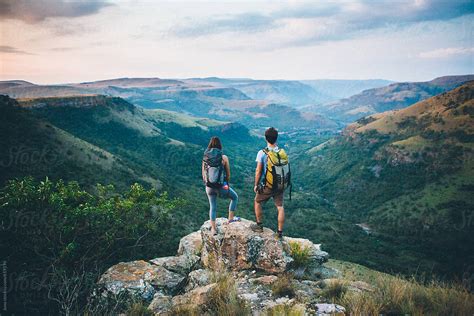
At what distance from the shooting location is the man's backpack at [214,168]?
7809 millimetres

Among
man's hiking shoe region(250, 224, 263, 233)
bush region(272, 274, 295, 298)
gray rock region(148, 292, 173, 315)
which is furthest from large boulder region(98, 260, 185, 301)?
bush region(272, 274, 295, 298)

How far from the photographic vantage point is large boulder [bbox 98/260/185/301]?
27.2ft

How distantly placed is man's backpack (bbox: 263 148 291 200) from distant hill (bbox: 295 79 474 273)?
64623 mm

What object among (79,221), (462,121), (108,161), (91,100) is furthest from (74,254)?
(462,121)

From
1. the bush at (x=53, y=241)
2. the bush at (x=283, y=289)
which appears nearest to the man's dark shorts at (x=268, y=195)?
the bush at (x=283, y=289)

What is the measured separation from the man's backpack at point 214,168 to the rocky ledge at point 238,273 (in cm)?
175

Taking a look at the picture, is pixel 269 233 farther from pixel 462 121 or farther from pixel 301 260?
pixel 462 121

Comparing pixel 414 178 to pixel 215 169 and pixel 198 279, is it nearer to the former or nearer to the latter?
pixel 215 169

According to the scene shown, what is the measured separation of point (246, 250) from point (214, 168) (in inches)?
104

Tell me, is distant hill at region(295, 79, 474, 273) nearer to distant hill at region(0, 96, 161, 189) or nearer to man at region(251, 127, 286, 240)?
distant hill at region(0, 96, 161, 189)

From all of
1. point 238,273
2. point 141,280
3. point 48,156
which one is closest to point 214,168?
point 238,273

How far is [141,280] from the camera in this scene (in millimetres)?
8766

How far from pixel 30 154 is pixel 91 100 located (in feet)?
246

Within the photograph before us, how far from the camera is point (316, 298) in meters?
6.14
